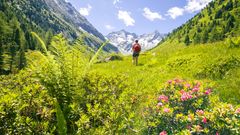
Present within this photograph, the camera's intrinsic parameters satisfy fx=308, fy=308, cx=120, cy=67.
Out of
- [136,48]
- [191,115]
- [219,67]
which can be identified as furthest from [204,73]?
[136,48]

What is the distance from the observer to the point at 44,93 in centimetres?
661

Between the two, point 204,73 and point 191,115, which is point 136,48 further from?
point 191,115

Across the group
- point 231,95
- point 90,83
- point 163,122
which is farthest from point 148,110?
point 231,95

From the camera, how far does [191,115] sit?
6082 millimetres

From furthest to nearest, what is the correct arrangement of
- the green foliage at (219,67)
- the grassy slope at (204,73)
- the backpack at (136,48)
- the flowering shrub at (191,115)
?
1. the backpack at (136,48)
2. the green foliage at (219,67)
3. the grassy slope at (204,73)
4. the flowering shrub at (191,115)

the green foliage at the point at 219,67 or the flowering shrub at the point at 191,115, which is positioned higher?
the green foliage at the point at 219,67

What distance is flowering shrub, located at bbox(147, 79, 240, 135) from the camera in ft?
18.4

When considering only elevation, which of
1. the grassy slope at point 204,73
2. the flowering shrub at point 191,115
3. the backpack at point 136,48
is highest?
the backpack at point 136,48

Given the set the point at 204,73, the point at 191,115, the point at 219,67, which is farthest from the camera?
the point at 204,73

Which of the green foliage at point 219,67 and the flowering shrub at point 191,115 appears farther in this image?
the green foliage at point 219,67

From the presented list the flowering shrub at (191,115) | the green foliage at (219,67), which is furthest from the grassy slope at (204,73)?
the flowering shrub at (191,115)

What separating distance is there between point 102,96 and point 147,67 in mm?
15683

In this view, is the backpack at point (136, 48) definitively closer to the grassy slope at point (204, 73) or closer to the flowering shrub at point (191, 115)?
the grassy slope at point (204, 73)

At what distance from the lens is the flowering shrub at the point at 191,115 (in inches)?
221
